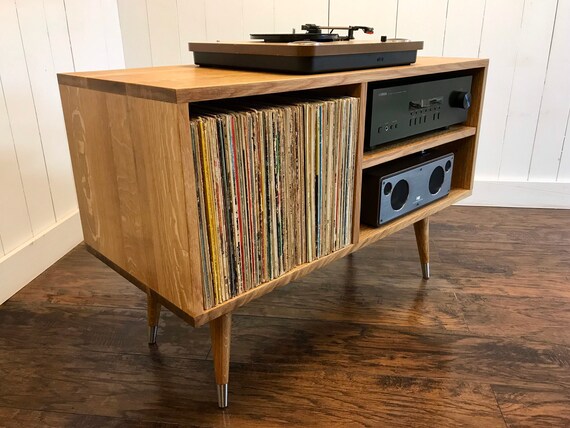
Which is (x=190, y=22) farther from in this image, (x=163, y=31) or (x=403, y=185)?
(x=403, y=185)

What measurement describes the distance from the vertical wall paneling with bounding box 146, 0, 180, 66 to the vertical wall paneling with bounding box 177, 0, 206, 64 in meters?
0.02

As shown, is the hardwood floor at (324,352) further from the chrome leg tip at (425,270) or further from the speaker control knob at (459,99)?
the speaker control knob at (459,99)

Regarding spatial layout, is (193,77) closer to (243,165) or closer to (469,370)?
(243,165)

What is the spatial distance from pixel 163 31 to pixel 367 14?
720 millimetres

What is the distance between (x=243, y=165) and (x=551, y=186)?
1537 mm

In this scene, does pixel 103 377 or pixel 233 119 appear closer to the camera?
pixel 233 119

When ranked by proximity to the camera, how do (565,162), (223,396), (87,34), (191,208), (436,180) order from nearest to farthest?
(191,208) < (223,396) < (436,180) < (87,34) < (565,162)

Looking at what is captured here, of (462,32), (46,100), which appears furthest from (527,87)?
(46,100)

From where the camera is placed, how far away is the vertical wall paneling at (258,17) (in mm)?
1640

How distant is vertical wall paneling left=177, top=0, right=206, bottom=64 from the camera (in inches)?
64.9

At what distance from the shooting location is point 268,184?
2.45ft

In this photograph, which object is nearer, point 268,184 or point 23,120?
point 268,184

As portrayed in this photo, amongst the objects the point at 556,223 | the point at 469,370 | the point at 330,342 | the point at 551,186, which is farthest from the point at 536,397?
the point at 551,186

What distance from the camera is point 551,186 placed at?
1801 millimetres
